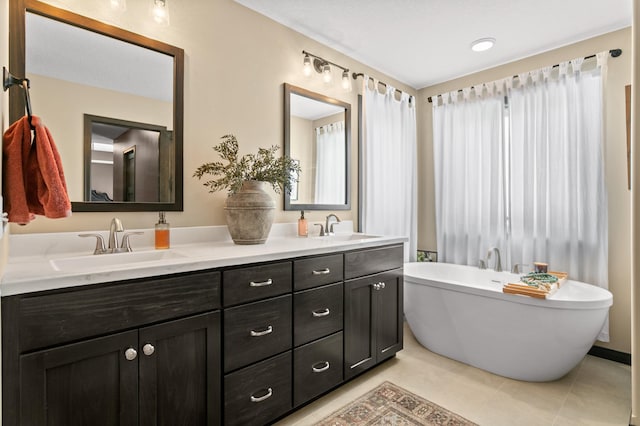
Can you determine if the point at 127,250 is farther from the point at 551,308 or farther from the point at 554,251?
the point at 554,251

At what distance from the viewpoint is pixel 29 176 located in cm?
115

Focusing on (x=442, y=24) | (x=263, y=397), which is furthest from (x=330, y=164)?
(x=263, y=397)

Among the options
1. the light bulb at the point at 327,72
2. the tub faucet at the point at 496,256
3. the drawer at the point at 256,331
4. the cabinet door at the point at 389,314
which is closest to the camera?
the drawer at the point at 256,331

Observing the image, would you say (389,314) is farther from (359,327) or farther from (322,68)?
(322,68)

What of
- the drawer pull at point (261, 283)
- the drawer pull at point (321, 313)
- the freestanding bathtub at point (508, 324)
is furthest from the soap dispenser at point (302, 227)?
the freestanding bathtub at point (508, 324)

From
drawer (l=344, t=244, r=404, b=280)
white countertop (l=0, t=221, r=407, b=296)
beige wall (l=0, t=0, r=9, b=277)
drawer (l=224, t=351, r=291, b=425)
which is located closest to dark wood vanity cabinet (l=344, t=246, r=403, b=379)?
drawer (l=344, t=244, r=404, b=280)

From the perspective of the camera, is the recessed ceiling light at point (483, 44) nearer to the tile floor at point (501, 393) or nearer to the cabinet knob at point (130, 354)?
the tile floor at point (501, 393)

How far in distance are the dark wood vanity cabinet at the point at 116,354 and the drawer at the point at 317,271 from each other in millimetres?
464

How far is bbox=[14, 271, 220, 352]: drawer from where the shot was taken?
41.1 inches

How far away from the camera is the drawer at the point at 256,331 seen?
149cm

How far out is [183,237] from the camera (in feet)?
6.26

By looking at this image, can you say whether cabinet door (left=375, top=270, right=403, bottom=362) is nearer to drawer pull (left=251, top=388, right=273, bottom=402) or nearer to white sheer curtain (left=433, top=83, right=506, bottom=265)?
drawer pull (left=251, top=388, right=273, bottom=402)

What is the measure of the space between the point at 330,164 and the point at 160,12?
1.55 m

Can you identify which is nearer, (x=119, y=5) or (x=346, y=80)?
(x=119, y=5)
